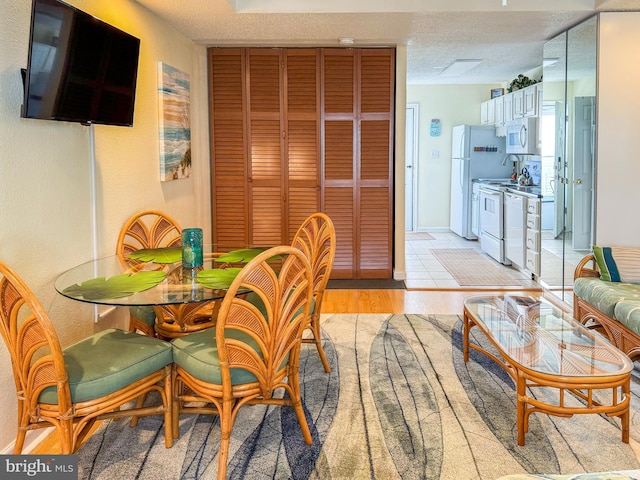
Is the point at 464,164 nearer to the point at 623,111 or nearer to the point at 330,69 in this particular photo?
the point at 330,69

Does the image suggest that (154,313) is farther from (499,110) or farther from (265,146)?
(499,110)

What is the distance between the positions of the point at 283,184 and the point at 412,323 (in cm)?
205

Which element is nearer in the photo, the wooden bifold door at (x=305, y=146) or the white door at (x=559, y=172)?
the white door at (x=559, y=172)

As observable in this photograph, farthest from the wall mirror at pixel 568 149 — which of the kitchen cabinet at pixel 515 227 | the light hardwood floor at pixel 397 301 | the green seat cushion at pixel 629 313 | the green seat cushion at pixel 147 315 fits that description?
the green seat cushion at pixel 147 315

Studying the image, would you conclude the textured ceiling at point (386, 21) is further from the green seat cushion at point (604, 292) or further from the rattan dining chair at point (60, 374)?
the rattan dining chair at point (60, 374)

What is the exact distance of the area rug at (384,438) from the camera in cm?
225

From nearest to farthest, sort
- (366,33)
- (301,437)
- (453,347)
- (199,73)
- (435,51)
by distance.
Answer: (301,437), (453,347), (366,33), (199,73), (435,51)

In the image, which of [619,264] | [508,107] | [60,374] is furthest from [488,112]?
[60,374]

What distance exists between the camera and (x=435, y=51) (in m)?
5.79

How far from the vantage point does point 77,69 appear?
2654 millimetres

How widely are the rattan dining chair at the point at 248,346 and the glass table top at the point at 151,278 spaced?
0.17 m

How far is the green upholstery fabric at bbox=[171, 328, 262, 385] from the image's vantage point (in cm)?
221

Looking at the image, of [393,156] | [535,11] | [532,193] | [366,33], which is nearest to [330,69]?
[366,33]

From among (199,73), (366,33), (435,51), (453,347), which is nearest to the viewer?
(453,347)
